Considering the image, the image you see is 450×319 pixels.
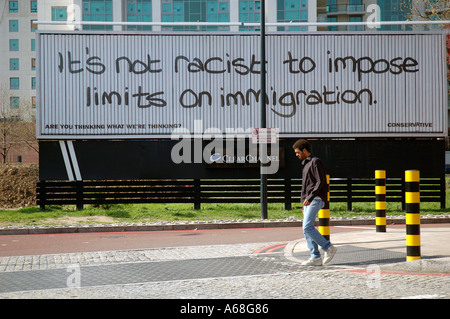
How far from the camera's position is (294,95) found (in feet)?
64.2

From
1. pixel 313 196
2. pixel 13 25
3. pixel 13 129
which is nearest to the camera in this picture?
pixel 313 196

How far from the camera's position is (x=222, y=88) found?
19.6m

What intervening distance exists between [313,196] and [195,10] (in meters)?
60.4

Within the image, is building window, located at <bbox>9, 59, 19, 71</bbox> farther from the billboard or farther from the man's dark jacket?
the man's dark jacket

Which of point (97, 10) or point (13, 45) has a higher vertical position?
point (97, 10)

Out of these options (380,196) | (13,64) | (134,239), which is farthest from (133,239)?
(13,64)

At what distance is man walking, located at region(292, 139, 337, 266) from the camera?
7902 mm

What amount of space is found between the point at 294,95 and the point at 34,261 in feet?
39.7

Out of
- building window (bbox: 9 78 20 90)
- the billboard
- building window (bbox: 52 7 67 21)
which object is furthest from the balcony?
the billboard

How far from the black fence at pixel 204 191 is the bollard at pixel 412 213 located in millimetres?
11256

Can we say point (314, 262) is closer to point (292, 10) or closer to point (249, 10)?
point (292, 10)

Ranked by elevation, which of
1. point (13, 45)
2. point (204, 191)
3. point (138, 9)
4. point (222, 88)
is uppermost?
point (138, 9)

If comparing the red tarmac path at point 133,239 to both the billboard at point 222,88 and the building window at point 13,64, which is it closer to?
the billboard at point 222,88
